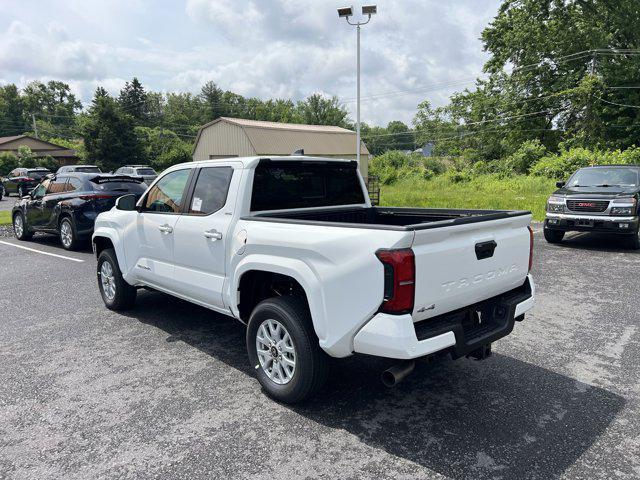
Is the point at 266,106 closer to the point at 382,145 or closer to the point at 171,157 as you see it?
the point at 382,145

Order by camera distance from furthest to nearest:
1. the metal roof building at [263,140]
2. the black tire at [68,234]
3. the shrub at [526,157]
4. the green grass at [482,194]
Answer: the metal roof building at [263,140], the shrub at [526,157], the green grass at [482,194], the black tire at [68,234]

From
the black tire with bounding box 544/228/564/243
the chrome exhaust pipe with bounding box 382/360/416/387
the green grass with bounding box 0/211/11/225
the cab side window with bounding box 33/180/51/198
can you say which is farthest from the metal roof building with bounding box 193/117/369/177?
the chrome exhaust pipe with bounding box 382/360/416/387

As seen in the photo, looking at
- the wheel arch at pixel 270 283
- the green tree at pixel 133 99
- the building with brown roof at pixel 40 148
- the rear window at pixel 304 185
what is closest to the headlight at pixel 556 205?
the rear window at pixel 304 185

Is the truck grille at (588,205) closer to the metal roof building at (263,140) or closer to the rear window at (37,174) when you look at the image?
the metal roof building at (263,140)

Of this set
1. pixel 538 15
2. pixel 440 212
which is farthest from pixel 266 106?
pixel 440 212

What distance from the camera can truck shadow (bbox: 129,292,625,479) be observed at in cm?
281

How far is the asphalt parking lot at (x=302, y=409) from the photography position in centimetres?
278

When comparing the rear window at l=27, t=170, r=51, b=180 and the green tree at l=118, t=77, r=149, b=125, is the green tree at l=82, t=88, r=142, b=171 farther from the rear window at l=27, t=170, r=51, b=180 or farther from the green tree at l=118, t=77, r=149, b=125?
the green tree at l=118, t=77, r=149, b=125

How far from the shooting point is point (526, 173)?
1203 inches

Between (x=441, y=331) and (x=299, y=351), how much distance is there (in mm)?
984

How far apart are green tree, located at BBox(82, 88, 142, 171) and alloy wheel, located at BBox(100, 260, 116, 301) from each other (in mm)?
44481

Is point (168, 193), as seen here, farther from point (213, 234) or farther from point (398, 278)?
point (398, 278)

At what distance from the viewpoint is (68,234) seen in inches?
408

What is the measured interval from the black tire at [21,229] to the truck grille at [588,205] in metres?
13.0
